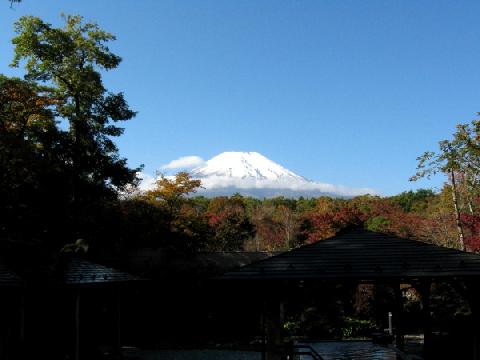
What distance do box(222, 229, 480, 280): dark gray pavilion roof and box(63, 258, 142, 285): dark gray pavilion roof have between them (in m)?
5.37

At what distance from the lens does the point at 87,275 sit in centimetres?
1482

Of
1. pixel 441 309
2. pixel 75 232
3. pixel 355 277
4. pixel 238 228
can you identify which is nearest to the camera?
pixel 355 277

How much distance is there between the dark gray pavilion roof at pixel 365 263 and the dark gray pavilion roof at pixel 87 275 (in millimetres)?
5375

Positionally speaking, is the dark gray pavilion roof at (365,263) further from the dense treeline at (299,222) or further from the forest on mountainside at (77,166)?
the dense treeline at (299,222)

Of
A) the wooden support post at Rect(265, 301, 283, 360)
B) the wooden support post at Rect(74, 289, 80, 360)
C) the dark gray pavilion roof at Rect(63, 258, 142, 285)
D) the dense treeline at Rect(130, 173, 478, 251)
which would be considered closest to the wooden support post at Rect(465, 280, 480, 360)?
the wooden support post at Rect(265, 301, 283, 360)

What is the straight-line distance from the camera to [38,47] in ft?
76.7

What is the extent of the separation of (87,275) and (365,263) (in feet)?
27.5

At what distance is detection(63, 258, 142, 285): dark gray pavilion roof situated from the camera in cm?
1407

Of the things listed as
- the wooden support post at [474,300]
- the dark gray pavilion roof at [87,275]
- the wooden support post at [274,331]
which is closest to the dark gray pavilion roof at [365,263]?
the wooden support post at [474,300]

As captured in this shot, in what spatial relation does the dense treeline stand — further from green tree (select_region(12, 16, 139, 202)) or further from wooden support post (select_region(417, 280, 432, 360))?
wooden support post (select_region(417, 280, 432, 360))

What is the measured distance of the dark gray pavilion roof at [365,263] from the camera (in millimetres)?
10227

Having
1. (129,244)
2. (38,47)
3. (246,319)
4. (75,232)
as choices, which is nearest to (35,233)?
(75,232)

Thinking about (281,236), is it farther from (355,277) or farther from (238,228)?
(355,277)

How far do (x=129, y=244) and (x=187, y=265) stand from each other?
17.4 ft
